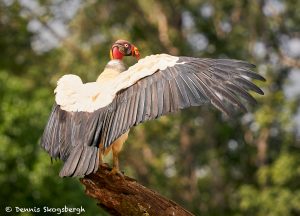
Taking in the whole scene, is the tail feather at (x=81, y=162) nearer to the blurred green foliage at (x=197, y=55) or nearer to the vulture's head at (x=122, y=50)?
the vulture's head at (x=122, y=50)

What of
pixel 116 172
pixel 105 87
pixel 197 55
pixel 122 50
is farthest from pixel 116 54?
pixel 197 55

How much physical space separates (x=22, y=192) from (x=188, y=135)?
9.11 m

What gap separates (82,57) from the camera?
2205cm

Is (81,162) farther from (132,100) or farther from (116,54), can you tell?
(116,54)

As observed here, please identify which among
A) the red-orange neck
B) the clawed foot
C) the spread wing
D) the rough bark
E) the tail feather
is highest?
the red-orange neck

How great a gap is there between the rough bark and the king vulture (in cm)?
18

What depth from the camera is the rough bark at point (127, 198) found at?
5773 millimetres

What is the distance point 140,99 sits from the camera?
5.75 meters

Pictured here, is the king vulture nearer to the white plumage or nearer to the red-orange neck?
the white plumage

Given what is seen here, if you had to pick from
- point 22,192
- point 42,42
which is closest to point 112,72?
point 22,192

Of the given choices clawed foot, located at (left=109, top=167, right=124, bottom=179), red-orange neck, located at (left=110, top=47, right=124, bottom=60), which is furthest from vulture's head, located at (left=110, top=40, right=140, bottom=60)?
clawed foot, located at (left=109, top=167, right=124, bottom=179)

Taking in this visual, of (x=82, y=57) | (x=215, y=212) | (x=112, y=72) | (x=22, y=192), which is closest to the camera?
(x=112, y=72)

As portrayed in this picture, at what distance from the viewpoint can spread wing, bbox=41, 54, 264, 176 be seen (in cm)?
559

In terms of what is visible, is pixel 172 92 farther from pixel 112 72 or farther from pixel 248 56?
pixel 248 56
